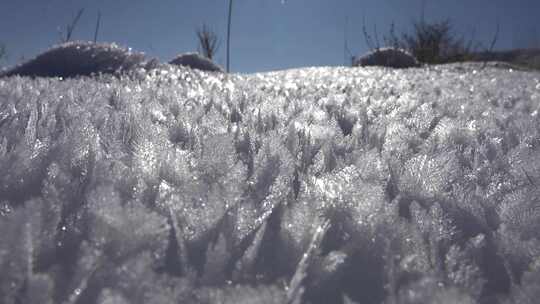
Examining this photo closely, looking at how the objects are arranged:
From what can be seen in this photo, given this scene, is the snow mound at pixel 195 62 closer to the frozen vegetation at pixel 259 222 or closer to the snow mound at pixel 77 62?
the snow mound at pixel 77 62

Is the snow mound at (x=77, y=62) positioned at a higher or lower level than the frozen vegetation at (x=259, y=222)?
higher

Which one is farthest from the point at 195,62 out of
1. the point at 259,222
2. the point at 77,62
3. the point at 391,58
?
the point at 259,222

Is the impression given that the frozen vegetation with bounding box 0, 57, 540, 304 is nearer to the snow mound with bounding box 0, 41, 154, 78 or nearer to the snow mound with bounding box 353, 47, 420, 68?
the snow mound with bounding box 0, 41, 154, 78

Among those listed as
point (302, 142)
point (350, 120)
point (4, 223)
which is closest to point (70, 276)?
point (4, 223)

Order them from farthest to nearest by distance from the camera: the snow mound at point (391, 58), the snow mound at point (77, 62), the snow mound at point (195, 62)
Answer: the snow mound at point (391, 58)
the snow mound at point (195, 62)
the snow mound at point (77, 62)

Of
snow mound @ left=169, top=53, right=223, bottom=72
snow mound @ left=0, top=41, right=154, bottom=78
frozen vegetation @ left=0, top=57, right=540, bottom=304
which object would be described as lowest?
frozen vegetation @ left=0, top=57, right=540, bottom=304

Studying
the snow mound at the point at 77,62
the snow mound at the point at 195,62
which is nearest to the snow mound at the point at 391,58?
the snow mound at the point at 195,62

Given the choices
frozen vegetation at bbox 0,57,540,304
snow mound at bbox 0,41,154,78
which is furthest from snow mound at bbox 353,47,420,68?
frozen vegetation at bbox 0,57,540,304
